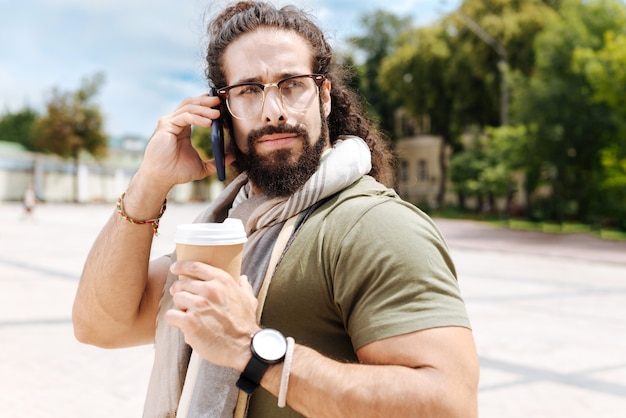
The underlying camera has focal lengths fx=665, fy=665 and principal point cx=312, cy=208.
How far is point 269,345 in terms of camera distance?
139 cm

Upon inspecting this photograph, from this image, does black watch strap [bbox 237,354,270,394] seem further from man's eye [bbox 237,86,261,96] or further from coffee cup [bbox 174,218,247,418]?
man's eye [bbox 237,86,261,96]

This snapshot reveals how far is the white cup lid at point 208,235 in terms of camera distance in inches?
52.7

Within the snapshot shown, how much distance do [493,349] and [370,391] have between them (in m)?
5.55

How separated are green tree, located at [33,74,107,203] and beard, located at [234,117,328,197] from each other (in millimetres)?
57657

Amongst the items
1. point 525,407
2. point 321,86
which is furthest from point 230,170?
point 525,407

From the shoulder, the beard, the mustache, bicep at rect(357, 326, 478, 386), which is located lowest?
bicep at rect(357, 326, 478, 386)

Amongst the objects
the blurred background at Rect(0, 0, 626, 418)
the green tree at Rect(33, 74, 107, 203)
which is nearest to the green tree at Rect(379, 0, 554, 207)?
the blurred background at Rect(0, 0, 626, 418)

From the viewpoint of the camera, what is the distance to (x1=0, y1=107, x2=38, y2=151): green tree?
7500 cm

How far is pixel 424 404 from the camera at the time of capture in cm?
134

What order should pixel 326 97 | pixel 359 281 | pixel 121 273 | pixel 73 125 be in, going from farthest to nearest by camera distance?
pixel 73 125, pixel 326 97, pixel 121 273, pixel 359 281

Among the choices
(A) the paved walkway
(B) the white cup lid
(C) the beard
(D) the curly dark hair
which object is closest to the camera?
(B) the white cup lid

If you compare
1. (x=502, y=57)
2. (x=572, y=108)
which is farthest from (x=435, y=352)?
(x=502, y=57)

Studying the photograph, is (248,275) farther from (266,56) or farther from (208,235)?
(266,56)

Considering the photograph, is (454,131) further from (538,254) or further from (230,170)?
(230,170)
